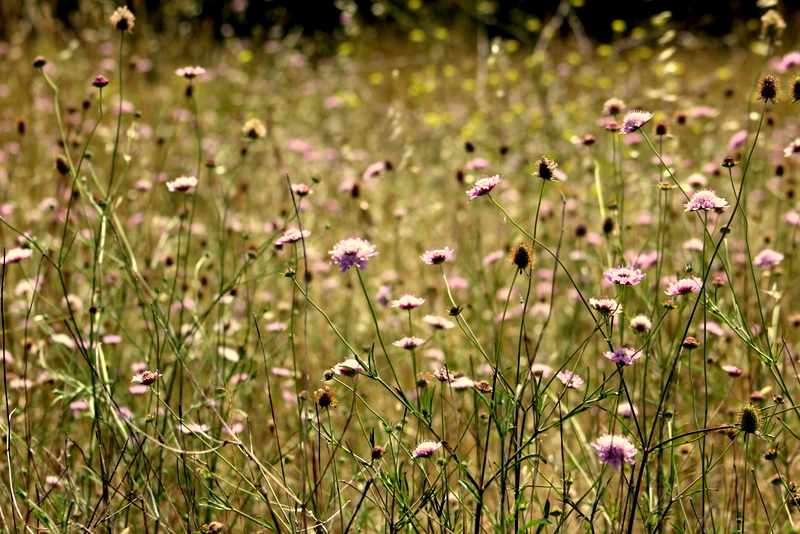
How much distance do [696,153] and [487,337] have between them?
107 centimetres

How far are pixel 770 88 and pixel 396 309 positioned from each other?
1.32 m

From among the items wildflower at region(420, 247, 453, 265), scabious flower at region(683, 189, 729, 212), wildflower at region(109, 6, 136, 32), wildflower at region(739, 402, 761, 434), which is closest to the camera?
wildflower at region(739, 402, 761, 434)

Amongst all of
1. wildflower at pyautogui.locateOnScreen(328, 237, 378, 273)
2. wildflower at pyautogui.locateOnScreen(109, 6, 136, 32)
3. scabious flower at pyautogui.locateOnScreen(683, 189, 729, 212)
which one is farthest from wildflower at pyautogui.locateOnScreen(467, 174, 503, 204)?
wildflower at pyautogui.locateOnScreen(109, 6, 136, 32)

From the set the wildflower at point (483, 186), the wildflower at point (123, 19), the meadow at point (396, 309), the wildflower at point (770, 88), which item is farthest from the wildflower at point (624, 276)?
the wildflower at point (123, 19)

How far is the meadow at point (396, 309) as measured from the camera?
46.4 inches

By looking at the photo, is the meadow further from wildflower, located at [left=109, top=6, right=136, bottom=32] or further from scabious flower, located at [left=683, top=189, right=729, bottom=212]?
wildflower, located at [left=109, top=6, right=136, bottom=32]

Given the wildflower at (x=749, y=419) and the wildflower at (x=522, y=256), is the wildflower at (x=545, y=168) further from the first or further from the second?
the wildflower at (x=749, y=419)

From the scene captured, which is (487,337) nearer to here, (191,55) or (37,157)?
(37,157)

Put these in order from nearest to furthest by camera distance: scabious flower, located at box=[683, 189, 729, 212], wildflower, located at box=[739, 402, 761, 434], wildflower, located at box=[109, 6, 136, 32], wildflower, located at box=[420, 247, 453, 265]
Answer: wildflower, located at box=[739, 402, 761, 434] < scabious flower, located at box=[683, 189, 729, 212] < wildflower, located at box=[420, 247, 453, 265] < wildflower, located at box=[109, 6, 136, 32]

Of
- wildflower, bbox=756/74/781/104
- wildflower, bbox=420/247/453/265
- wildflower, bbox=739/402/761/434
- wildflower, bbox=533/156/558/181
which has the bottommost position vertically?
wildflower, bbox=739/402/761/434

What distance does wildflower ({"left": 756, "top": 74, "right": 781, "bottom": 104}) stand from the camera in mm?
1202

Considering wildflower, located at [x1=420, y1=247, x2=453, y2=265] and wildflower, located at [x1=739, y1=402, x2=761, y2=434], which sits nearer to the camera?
wildflower, located at [x1=739, y1=402, x2=761, y2=434]

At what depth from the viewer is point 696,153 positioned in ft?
8.73

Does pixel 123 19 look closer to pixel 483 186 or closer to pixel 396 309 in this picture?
pixel 483 186
